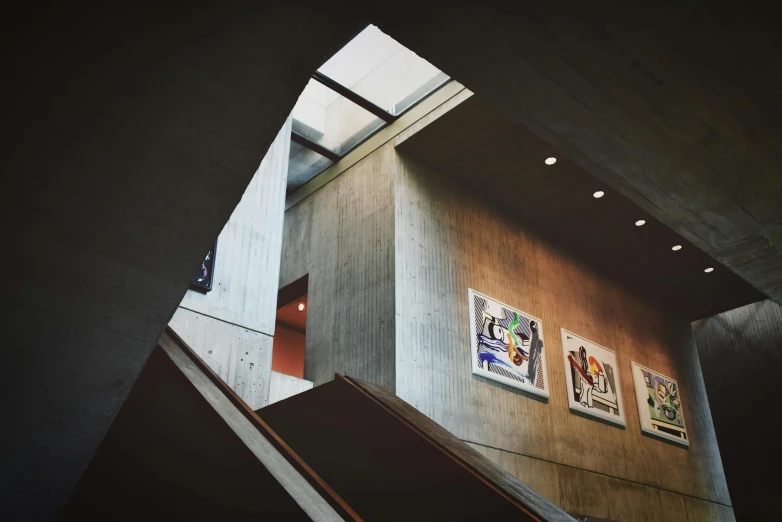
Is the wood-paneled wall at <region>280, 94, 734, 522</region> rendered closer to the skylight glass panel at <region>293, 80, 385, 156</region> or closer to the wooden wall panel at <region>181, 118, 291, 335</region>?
the skylight glass panel at <region>293, 80, 385, 156</region>

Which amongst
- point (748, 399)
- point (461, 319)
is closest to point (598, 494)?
point (461, 319)

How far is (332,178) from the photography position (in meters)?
12.8

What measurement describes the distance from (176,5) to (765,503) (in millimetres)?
16920

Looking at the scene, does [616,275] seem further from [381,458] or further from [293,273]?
[381,458]

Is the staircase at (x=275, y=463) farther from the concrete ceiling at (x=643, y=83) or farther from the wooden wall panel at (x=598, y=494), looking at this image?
the wooden wall panel at (x=598, y=494)

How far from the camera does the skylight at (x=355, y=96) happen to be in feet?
34.7

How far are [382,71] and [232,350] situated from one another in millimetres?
5556

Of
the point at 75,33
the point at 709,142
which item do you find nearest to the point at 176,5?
the point at 75,33

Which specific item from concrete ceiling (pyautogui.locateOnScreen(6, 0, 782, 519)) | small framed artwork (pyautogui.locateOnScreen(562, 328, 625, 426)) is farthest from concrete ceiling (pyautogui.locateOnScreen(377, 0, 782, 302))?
small framed artwork (pyautogui.locateOnScreen(562, 328, 625, 426))

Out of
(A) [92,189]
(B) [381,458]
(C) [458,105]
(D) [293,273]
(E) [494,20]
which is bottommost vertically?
(B) [381,458]

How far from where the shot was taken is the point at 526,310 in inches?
481

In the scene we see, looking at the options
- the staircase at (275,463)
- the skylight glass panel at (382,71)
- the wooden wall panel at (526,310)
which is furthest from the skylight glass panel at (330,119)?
the staircase at (275,463)

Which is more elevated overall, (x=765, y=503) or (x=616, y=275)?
(x=616, y=275)

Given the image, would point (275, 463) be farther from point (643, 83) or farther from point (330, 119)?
point (330, 119)
